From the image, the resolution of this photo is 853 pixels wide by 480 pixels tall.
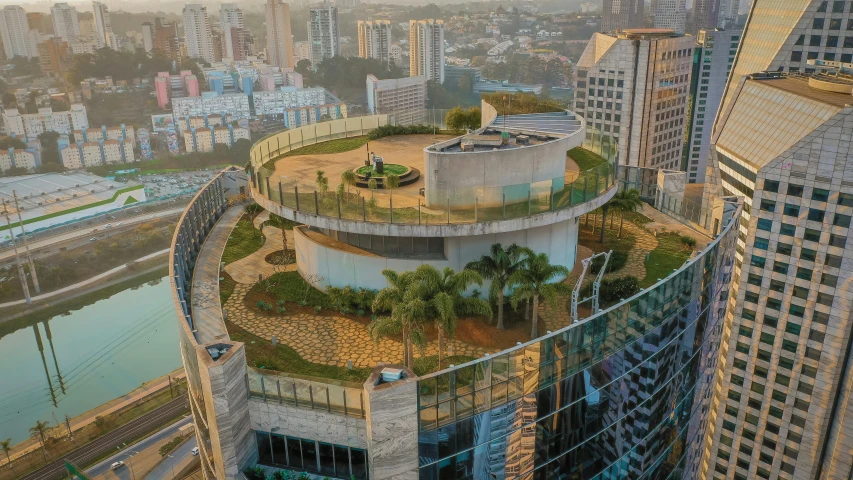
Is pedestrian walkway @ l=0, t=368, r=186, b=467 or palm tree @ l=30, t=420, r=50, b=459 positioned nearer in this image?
palm tree @ l=30, t=420, r=50, b=459

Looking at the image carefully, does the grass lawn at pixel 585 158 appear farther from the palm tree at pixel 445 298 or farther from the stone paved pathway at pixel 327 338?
the stone paved pathway at pixel 327 338

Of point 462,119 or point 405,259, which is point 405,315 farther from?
point 462,119

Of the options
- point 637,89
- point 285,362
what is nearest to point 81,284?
point 637,89

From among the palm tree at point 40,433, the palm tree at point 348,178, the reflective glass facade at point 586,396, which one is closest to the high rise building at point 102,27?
the palm tree at point 40,433

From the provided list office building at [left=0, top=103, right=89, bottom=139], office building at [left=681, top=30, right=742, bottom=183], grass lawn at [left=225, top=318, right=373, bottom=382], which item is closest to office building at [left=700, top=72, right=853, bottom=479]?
grass lawn at [left=225, top=318, right=373, bottom=382]

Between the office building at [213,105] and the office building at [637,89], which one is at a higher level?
the office building at [637,89]

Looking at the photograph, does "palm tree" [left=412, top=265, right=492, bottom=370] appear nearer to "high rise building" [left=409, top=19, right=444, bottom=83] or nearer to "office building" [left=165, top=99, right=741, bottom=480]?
"office building" [left=165, top=99, right=741, bottom=480]
